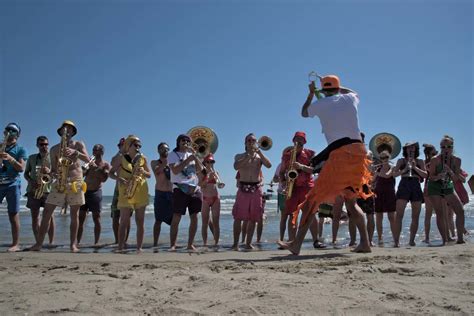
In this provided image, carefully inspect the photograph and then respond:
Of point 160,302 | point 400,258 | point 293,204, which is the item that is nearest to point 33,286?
point 160,302

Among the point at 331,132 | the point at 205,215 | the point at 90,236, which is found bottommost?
the point at 90,236

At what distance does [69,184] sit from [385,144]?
20.6ft

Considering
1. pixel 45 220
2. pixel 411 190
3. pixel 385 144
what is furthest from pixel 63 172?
pixel 385 144

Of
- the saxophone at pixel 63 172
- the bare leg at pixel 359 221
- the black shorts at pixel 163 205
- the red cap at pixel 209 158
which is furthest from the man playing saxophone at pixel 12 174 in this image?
the bare leg at pixel 359 221

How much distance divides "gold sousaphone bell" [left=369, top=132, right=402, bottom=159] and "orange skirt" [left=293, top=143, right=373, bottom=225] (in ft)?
12.4

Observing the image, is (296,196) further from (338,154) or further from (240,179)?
(338,154)

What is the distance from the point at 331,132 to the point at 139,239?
348 centimetres

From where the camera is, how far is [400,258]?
14.7ft

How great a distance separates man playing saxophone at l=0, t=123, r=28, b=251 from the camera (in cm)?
637

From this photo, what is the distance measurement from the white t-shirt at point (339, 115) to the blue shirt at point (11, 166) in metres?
4.86

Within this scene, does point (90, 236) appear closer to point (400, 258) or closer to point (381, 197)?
point (381, 197)

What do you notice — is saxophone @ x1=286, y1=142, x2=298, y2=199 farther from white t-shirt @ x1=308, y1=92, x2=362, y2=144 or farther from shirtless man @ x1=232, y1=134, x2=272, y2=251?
white t-shirt @ x1=308, y1=92, x2=362, y2=144

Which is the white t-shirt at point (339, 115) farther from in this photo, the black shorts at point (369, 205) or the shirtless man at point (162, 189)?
the shirtless man at point (162, 189)

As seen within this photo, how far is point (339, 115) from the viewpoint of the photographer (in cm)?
475
